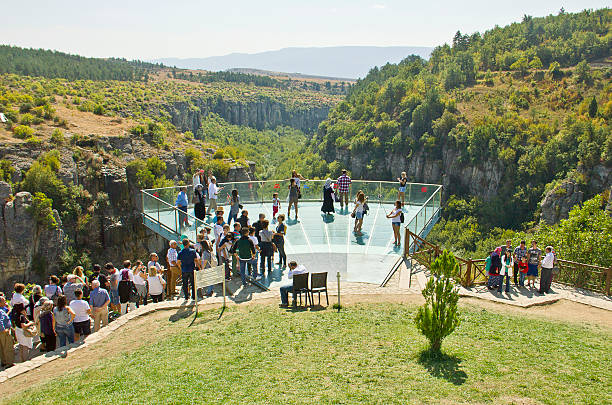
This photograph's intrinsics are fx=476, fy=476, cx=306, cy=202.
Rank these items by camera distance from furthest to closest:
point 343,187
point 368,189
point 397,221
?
point 368,189 → point 343,187 → point 397,221

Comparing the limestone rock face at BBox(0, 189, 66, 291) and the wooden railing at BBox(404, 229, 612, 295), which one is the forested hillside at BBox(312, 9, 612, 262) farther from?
the limestone rock face at BBox(0, 189, 66, 291)

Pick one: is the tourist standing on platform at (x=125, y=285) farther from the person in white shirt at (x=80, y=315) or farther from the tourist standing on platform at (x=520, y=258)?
the tourist standing on platform at (x=520, y=258)

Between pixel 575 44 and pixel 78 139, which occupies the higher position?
pixel 575 44

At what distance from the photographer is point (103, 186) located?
41.8 m

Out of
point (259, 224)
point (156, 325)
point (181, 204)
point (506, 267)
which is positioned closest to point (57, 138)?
point (181, 204)

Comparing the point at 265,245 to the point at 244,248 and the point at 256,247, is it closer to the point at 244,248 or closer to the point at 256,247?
the point at 256,247

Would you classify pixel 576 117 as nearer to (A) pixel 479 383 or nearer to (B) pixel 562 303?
(B) pixel 562 303

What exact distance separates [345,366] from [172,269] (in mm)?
6717

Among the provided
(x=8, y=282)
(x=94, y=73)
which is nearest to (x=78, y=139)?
(x=8, y=282)

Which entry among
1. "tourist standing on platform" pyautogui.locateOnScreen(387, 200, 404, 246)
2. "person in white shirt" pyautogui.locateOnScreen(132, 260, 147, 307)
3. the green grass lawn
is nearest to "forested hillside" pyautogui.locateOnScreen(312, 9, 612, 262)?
"tourist standing on platform" pyautogui.locateOnScreen(387, 200, 404, 246)

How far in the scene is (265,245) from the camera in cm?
1358

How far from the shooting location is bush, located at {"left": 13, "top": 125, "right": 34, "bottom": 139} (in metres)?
41.7

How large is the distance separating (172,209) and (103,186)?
27550 mm

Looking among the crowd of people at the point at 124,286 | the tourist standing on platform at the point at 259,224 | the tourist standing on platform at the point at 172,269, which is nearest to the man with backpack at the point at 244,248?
the crowd of people at the point at 124,286
